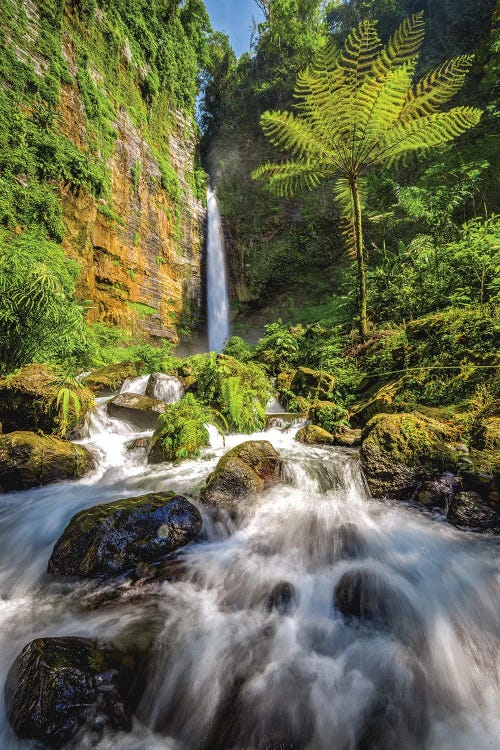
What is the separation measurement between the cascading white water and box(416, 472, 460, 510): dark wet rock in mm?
14490

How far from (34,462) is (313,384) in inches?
187

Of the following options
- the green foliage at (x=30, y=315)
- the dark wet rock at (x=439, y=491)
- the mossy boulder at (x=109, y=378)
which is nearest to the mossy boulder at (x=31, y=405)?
the green foliage at (x=30, y=315)

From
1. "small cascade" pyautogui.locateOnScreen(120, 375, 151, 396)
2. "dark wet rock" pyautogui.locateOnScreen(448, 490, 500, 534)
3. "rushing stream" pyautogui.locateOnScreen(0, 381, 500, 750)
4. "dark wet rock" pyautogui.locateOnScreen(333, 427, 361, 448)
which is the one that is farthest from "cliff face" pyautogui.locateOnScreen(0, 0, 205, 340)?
"dark wet rock" pyautogui.locateOnScreen(448, 490, 500, 534)

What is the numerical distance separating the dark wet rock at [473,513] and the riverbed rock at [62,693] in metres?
2.57

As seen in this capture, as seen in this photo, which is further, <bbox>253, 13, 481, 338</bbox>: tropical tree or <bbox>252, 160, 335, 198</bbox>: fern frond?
<bbox>252, 160, 335, 198</bbox>: fern frond

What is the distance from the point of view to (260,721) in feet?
5.13

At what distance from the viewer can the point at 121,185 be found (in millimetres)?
12875

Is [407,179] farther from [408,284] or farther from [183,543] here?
[183,543]

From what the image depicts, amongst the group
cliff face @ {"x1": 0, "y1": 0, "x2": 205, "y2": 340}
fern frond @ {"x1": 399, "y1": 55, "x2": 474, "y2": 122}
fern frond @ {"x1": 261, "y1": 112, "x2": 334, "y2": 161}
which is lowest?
fern frond @ {"x1": 261, "y1": 112, "x2": 334, "y2": 161}

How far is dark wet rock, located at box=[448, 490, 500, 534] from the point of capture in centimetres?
261

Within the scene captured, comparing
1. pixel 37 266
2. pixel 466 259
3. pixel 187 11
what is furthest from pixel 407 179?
pixel 37 266

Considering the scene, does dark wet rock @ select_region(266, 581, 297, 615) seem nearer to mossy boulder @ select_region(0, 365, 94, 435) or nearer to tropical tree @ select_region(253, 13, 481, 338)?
mossy boulder @ select_region(0, 365, 94, 435)

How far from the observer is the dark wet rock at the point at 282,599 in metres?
2.20

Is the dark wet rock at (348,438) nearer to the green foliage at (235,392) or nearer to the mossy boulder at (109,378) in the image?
the green foliage at (235,392)
